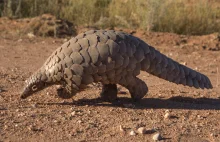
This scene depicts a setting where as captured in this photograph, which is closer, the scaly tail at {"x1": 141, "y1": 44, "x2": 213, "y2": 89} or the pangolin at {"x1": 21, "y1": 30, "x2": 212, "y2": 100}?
the pangolin at {"x1": 21, "y1": 30, "x2": 212, "y2": 100}

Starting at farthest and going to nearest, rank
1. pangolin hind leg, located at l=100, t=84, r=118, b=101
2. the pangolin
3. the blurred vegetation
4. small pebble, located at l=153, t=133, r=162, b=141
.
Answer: the blurred vegetation < pangolin hind leg, located at l=100, t=84, r=118, b=101 < the pangolin < small pebble, located at l=153, t=133, r=162, b=141

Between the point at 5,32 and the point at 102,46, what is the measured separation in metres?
7.03

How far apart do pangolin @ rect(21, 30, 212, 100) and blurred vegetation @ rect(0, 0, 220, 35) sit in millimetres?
7908

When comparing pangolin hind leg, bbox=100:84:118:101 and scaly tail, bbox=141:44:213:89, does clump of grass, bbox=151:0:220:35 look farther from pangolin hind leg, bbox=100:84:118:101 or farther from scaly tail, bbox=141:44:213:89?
pangolin hind leg, bbox=100:84:118:101

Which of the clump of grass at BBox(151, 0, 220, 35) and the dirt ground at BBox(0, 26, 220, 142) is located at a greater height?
the clump of grass at BBox(151, 0, 220, 35)

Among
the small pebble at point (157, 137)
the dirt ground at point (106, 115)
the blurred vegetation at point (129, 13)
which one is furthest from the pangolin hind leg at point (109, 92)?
the blurred vegetation at point (129, 13)

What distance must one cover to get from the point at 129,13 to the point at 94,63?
9710 millimetres

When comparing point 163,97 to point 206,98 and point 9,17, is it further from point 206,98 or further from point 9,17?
point 9,17

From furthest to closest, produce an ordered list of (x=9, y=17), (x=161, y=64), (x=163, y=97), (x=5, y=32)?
(x=9, y=17) < (x=5, y=32) < (x=163, y=97) < (x=161, y=64)

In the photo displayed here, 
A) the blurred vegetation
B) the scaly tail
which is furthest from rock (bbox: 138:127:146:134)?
the blurred vegetation

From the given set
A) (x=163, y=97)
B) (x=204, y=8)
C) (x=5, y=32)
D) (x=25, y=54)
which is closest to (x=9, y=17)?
(x=5, y=32)

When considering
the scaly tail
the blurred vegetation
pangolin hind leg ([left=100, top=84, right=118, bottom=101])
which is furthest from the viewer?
the blurred vegetation

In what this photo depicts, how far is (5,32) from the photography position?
1148cm

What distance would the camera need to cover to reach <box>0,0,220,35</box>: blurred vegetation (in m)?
13.3
